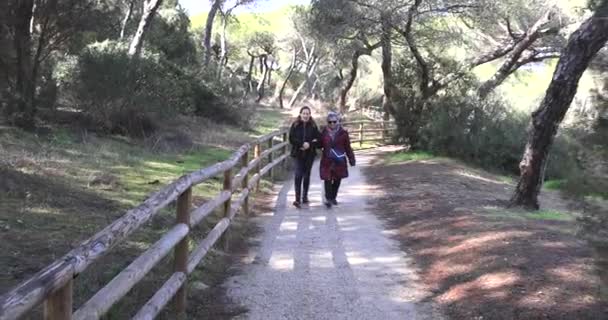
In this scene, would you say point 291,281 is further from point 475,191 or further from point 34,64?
point 34,64

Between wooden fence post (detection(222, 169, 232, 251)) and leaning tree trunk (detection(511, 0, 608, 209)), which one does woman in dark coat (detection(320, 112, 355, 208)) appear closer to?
leaning tree trunk (detection(511, 0, 608, 209))

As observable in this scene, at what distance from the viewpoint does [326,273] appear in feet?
21.4

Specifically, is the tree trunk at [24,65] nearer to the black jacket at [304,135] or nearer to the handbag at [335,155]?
the black jacket at [304,135]

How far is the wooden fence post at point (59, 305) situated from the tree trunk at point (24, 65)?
12439mm

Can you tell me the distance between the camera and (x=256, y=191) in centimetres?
1195

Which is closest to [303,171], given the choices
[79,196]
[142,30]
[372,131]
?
[79,196]

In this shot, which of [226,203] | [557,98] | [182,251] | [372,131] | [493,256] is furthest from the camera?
[372,131]

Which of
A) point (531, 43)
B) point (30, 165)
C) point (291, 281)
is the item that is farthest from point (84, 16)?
point (531, 43)

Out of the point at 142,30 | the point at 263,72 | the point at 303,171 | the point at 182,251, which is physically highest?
the point at 263,72

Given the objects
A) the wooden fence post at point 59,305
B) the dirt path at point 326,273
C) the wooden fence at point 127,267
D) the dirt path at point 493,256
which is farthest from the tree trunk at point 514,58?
the wooden fence post at point 59,305

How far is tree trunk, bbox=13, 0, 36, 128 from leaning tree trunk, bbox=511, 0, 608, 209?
1044cm

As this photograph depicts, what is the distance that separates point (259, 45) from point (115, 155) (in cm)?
5303

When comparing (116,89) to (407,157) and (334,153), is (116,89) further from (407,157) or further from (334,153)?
(407,157)

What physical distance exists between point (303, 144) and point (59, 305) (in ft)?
26.4
